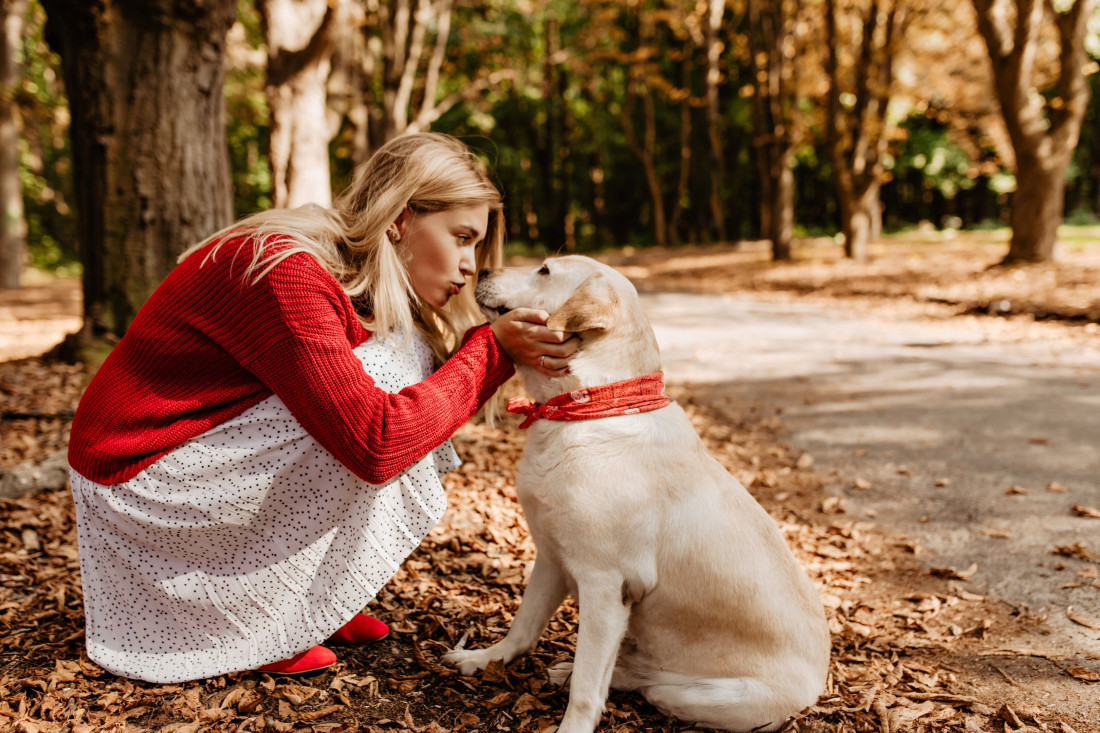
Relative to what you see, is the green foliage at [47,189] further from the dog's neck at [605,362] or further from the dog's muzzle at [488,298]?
the dog's neck at [605,362]

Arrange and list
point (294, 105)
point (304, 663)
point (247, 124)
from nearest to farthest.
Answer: point (304, 663), point (294, 105), point (247, 124)

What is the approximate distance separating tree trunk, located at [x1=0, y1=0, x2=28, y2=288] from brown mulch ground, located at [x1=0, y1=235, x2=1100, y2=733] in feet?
38.9

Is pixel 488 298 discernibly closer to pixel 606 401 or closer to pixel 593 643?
pixel 606 401

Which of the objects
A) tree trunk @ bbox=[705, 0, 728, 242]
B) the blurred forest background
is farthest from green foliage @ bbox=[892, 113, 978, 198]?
tree trunk @ bbox=[705, 0, 728, 242]

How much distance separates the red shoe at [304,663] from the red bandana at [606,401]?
118 centimetres

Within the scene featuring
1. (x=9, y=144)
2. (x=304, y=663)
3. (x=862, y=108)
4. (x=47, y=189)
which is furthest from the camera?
(x=47, y=189)

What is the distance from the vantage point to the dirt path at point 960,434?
11.2ft

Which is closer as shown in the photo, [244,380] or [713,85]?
[244,380]

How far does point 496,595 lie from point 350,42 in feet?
38.2

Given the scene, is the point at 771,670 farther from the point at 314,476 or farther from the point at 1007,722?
the point at 314,476

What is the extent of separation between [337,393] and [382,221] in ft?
2.41

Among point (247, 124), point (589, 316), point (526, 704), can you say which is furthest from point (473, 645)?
point (247, 124)

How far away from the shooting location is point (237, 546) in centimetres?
251

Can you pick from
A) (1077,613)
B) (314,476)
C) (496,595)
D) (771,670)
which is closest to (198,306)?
(314,476)
